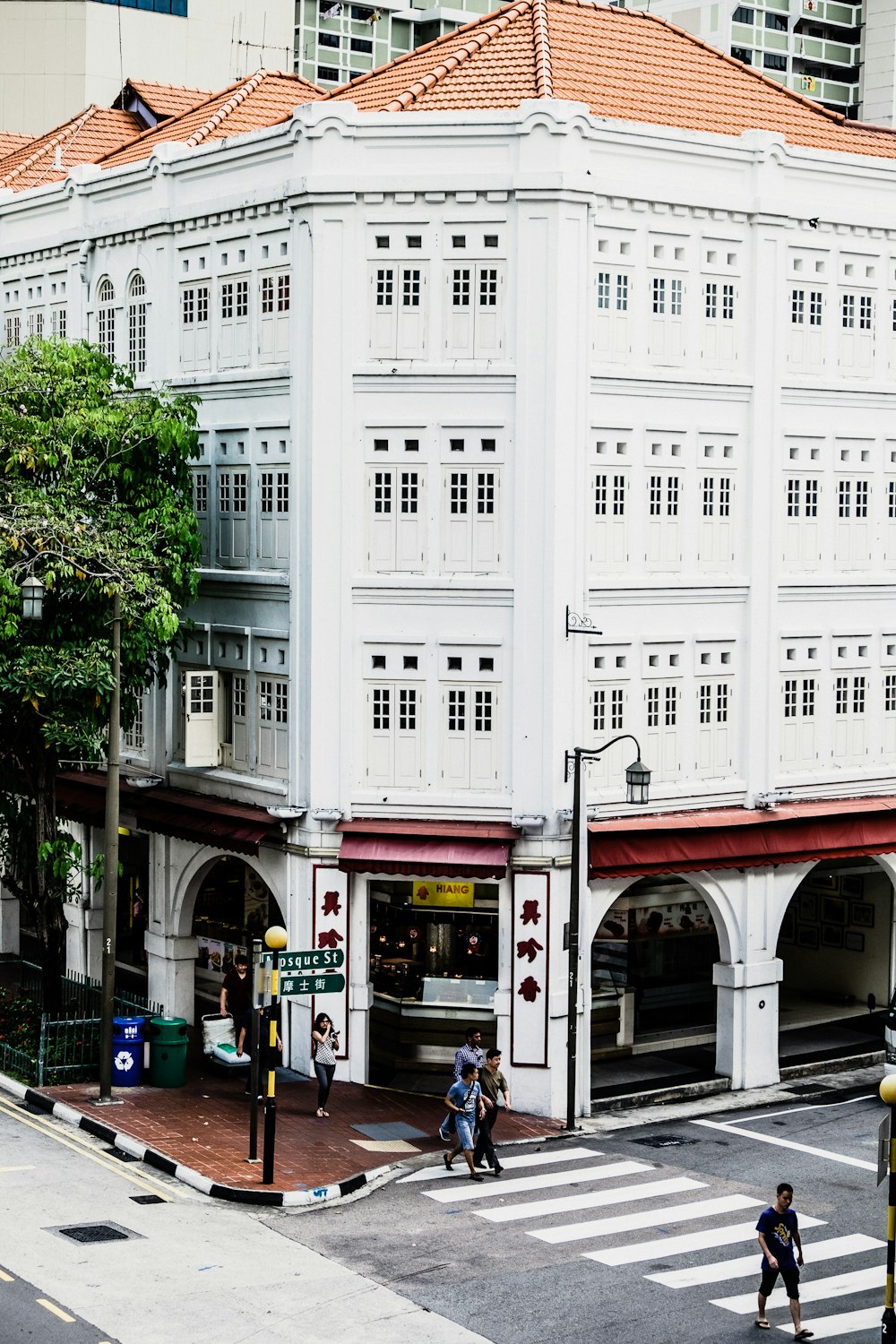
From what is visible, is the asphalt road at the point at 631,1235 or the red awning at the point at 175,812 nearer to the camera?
the asphalt road at the point at 631,1235

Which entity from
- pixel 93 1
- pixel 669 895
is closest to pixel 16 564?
pixel 669 895

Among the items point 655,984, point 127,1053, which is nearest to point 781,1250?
point 127,1053

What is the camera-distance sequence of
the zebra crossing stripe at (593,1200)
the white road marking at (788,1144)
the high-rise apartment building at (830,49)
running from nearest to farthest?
the zebra crossing stripe at (593,1200) → the white road marking at (788,1144) → the high-rise apartment building at (830,49)

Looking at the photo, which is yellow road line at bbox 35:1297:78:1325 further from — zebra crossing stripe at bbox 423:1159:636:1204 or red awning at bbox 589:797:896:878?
red awning at bbox 589:797:896:878

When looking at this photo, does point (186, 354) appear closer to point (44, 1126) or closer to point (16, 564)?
point (16, 564)

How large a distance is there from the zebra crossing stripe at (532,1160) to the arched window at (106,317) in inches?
680

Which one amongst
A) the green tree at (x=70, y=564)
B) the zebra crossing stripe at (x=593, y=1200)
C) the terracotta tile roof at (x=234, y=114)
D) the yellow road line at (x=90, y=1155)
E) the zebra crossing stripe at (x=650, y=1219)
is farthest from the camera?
the terracotta tile roof at (x=234, y=114)

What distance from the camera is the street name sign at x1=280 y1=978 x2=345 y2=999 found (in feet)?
85.2

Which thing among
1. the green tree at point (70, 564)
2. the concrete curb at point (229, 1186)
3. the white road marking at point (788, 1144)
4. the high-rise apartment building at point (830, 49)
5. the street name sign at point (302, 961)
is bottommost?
the white road marking at point (788, 1144)

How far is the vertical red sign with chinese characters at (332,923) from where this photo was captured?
31.1 meters

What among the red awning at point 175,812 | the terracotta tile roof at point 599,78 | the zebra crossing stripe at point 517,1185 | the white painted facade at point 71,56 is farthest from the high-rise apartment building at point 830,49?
the zebra crossing stripe at point 517,1185

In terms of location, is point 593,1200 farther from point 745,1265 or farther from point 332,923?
point 332,923

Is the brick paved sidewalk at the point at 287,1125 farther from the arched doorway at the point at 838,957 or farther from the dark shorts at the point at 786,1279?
the arched doorway at the point at 838,957

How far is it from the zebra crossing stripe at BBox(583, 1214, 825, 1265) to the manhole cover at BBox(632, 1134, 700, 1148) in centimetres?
407
